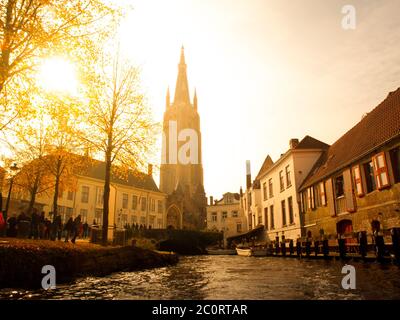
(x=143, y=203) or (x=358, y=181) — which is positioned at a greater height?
(x=143, y=203)

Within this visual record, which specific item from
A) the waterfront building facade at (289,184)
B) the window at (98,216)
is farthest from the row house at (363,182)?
the window at (98,216)

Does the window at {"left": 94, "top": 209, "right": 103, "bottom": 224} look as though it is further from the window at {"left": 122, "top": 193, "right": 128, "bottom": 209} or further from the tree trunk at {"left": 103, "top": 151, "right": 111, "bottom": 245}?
the tree trunk at {"left": 103, "top": 151, "right": 111, "bottom": 245}

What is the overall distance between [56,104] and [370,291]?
11.9 meters

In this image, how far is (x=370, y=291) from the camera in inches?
268

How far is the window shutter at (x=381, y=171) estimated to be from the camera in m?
14.8

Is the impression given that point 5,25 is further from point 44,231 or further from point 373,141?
point 373,141

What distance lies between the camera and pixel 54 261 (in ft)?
29.0

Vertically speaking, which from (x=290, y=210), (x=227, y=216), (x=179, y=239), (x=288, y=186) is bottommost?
(x=179, y=239)

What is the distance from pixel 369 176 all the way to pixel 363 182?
50 cm

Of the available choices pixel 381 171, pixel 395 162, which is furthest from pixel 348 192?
pixel 395 162

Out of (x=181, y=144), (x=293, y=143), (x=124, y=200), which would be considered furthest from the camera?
(x=181, y=144)

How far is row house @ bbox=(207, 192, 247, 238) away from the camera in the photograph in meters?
69.2

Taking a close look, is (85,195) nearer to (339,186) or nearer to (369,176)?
(339,186)

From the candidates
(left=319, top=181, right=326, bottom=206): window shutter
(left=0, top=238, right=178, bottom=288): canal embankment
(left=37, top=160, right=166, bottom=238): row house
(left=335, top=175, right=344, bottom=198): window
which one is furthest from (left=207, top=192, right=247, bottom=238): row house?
(left=0, top=238, right=178, bottom=288): canal embankment
